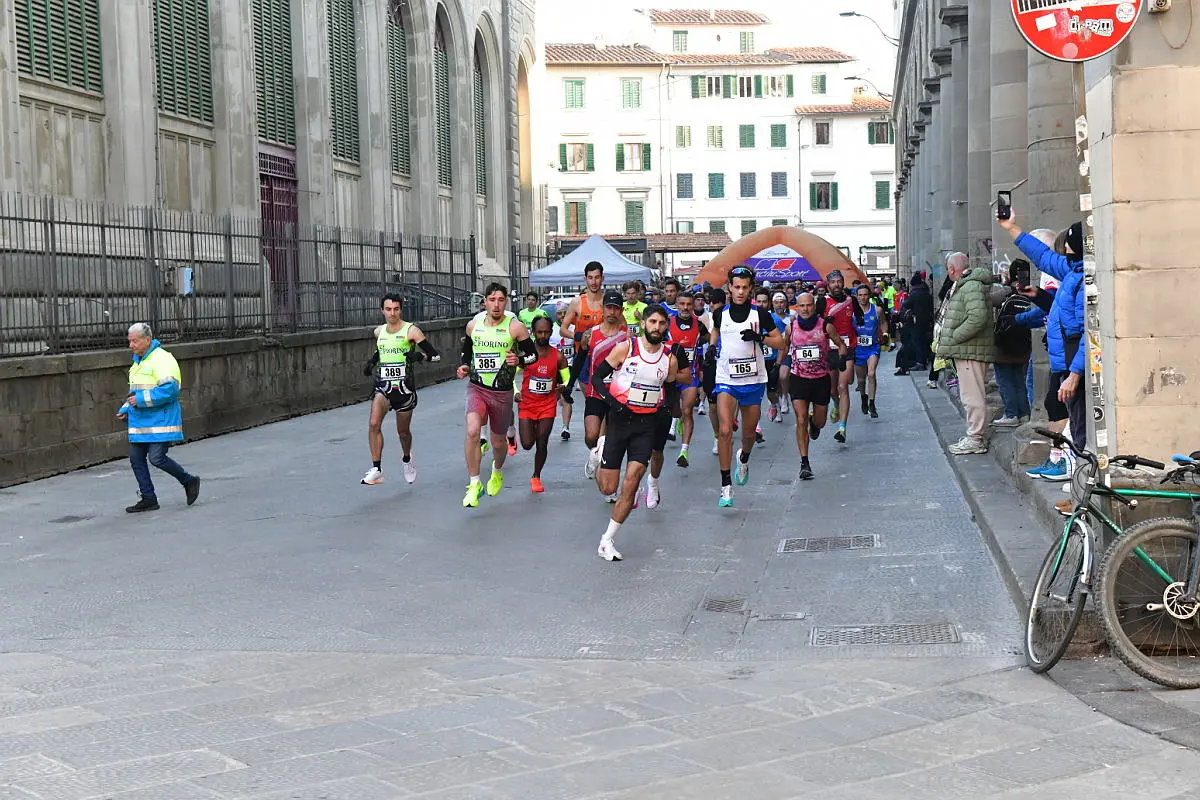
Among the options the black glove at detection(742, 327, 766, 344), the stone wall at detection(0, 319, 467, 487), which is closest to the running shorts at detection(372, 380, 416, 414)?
the black glove at detection(742, 327, 766, 344)

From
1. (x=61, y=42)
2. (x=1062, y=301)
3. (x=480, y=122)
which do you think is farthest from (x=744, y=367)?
(x=480, y=122)

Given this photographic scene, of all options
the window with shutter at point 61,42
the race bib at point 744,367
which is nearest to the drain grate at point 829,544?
the race bib at point 744,367

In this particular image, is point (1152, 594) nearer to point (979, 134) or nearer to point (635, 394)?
point (635, 394)

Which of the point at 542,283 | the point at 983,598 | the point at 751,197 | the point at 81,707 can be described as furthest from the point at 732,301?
the point at 751,197

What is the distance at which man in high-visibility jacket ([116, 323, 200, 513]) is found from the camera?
12773mm

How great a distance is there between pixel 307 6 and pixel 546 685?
1009 inches

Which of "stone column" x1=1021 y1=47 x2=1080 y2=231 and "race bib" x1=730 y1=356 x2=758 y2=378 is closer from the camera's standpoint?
"race bib" x1=730 y1=356 x2=758 y2=378

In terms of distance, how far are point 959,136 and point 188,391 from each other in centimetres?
1529

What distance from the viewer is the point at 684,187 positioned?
270 ft

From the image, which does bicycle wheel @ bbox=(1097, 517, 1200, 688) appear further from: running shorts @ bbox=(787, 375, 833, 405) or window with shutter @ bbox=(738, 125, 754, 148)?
window with shutter @ bbox=(738, 125, 754, 148)

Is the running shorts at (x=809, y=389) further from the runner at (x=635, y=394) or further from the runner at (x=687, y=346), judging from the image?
the runner at (x=635, y=394)

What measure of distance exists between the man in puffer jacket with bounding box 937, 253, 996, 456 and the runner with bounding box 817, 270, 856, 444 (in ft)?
6.62

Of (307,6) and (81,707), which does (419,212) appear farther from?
(81,707)

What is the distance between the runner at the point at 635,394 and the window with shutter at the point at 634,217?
235ft
